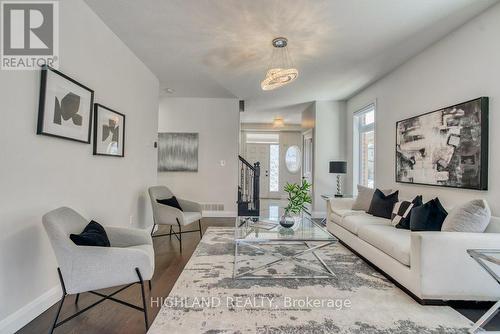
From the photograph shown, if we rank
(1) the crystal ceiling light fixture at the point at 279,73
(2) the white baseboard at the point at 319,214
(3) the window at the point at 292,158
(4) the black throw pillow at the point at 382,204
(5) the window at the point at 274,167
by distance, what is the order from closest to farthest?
(1) the crystal ceiling light fixture at the point at 279,73 < (4) the black throw pillow at the point at 382,204 < (2) the white baseboard at the point at 319,214 < (3) the window at the point at 292,158 < (5) the window at the point at 274,167

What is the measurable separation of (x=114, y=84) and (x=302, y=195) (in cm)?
266

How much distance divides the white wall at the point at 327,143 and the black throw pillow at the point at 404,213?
108 inches

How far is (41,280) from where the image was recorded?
80.9 inches

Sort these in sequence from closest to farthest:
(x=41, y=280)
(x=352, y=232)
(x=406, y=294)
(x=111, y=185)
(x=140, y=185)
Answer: (x=41, y=280) < (x=406, y=294) < (x=111, y=185) < (x=352, y=232) < (x=140, y=185)

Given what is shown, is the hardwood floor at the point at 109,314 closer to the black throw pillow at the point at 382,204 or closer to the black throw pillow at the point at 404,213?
the black throw pillow at the point at 404,213

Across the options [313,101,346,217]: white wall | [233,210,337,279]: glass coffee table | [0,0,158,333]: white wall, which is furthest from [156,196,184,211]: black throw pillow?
[313,101,346,217]: white wall

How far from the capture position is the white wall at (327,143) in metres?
6.14

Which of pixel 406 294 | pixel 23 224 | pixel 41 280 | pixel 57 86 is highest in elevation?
pixel 57 86

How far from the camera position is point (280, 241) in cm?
274

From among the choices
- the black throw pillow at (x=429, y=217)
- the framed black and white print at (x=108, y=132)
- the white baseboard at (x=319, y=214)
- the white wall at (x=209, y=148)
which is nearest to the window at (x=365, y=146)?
the white baseboard at (x=319, y=214)

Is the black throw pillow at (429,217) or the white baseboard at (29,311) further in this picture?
the black throw pillow at (429,217)

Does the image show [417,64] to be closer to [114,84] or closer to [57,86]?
[114,84]

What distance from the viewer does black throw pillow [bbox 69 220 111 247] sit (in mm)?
1896

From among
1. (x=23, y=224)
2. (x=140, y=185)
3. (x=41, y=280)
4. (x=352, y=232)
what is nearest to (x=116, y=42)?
(x=140, y=185)
